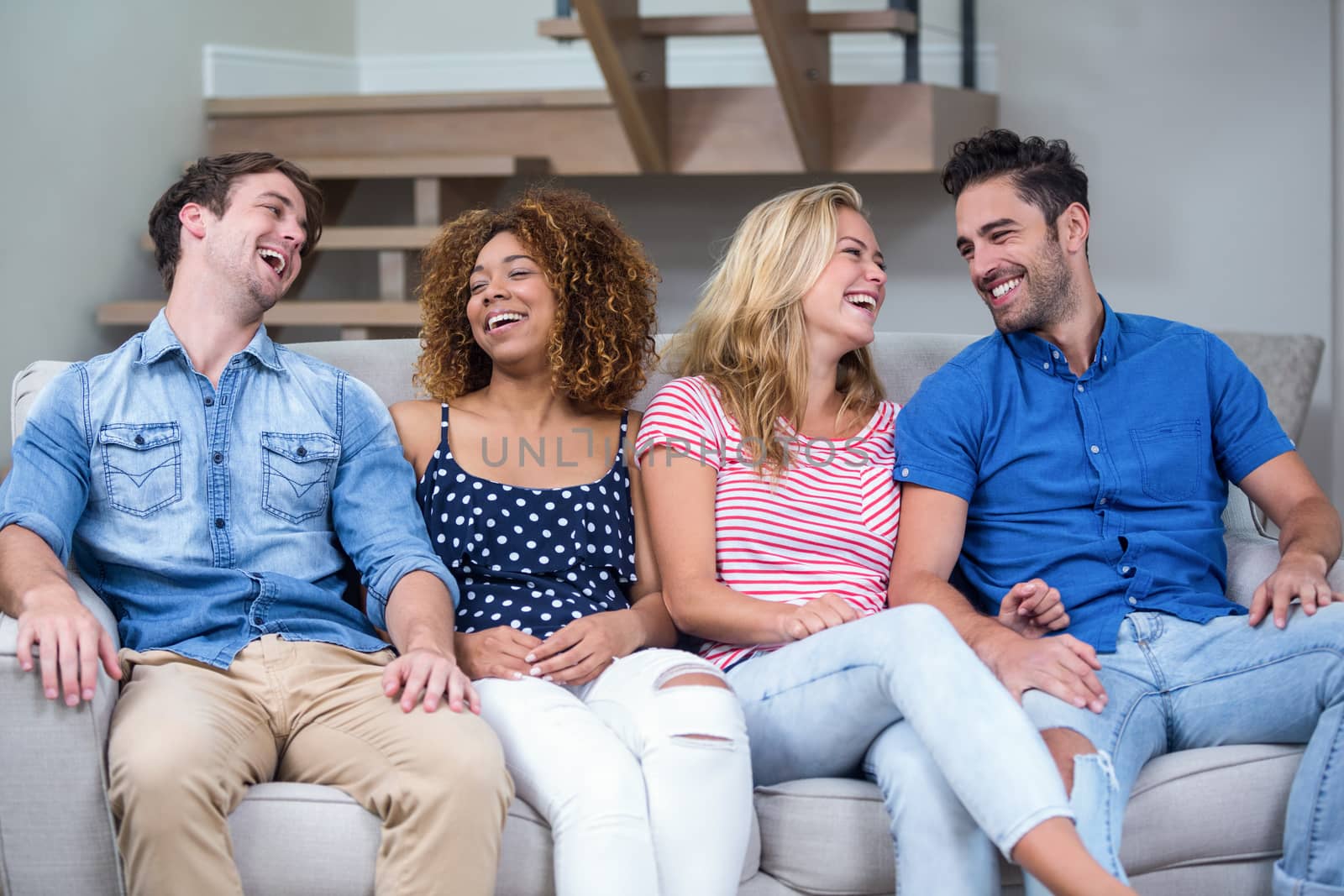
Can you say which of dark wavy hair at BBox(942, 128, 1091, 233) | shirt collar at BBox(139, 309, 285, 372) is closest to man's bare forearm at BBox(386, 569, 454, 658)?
shirt collar at BBox(139, 309, 285, 372)

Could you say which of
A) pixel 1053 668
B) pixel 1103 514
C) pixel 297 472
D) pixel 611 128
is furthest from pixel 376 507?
pixel 611 128

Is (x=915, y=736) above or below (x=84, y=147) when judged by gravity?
below

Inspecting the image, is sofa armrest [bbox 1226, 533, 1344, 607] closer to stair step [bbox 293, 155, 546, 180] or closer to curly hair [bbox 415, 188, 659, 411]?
curly hair [bbox 415, 188, 659, 411]

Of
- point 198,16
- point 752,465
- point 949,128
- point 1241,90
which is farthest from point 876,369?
point 198,16

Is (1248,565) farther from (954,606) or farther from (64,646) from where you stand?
(64,646)

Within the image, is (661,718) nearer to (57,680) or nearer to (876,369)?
(57,680)

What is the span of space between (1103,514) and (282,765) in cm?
112

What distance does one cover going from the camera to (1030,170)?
6.58 ft

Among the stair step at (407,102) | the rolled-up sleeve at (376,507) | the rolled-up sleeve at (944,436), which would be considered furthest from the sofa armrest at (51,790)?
the stair step at (407,102)

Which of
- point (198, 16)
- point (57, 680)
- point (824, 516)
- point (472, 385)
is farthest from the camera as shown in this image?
point (198, 16)

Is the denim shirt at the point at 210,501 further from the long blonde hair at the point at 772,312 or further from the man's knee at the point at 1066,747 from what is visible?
the man's knee at the point at 1066,747

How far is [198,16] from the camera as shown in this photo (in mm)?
3893

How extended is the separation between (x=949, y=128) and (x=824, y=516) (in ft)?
6.15

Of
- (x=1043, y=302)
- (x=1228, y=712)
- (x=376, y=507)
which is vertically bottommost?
(x=1228, y=712)
